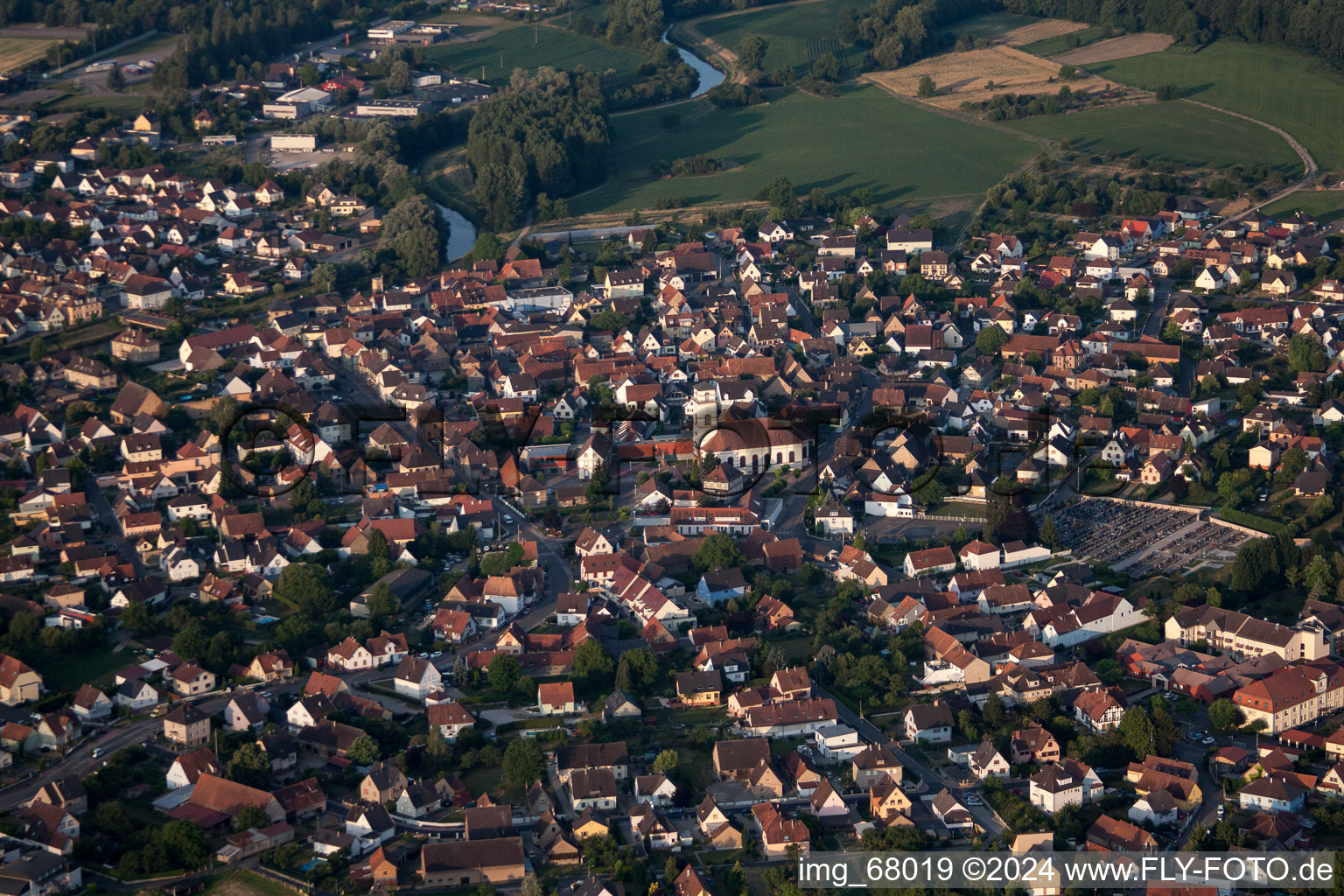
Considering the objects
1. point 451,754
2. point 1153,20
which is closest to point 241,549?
point 451,754

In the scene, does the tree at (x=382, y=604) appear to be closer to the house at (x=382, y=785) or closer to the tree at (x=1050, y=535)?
the house at (x=382, y=785)

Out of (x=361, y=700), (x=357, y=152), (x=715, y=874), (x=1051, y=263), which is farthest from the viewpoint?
(x=357, y=152)

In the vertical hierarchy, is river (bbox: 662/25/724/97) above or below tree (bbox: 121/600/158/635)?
above

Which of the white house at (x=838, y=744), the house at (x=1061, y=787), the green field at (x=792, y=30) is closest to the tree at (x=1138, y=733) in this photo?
the house at (x=1061, y=787)

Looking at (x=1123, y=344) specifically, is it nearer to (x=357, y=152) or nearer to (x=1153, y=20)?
(x=357, y=152)

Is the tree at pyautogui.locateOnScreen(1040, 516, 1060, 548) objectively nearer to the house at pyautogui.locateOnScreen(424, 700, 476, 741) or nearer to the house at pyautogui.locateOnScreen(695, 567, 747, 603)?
the house at pyautogui.locateOnScreen(695, 567, 747, 603)

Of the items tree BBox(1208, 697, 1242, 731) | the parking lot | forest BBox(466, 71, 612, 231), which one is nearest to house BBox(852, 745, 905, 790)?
tree BBox(1208, 697, 1242, 731)
